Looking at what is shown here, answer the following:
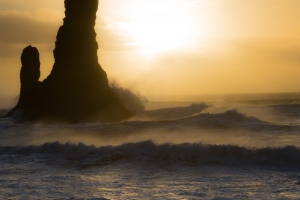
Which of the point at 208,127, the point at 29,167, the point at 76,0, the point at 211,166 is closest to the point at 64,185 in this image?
the point at 29,167

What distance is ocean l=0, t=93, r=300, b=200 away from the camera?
12.7 metres

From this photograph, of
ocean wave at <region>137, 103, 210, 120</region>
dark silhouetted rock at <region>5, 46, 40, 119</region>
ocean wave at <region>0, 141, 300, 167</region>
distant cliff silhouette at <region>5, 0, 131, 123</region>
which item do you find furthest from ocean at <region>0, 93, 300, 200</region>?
ocean wave at <region>137, 103, 210, 120</region>

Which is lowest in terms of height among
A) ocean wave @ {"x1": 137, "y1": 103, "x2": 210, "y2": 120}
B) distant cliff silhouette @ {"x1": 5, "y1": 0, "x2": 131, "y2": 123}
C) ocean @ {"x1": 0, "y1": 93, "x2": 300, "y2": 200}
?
ocean @ {"x1": 0, "y1": 93, "x2": 300, "y2": 200}

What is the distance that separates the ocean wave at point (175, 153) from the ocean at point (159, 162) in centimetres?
4

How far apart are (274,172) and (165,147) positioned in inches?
227

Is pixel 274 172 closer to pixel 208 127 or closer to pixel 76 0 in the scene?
pixel 208 127

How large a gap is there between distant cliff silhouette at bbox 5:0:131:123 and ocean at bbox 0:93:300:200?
1200cm

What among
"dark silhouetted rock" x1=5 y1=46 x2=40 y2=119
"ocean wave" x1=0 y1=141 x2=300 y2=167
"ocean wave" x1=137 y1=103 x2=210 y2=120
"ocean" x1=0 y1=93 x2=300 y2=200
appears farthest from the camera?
"ocean wave" x1=137 y1=103 x2=210 y2=120

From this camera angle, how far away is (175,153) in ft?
63.6

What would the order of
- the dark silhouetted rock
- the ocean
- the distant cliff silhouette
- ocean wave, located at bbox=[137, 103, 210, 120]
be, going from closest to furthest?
the ocean < the distant cliff silhouette < the dark silhouetted rock < ocean wave, located at bbox=[137, 103, 210, 120]

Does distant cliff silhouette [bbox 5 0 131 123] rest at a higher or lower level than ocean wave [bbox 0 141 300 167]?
higher

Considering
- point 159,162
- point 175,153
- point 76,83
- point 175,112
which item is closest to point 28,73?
point 76,83

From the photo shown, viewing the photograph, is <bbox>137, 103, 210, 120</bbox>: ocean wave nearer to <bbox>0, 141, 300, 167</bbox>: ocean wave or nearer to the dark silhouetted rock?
the dark silhouetted rock

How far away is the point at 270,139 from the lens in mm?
22562
